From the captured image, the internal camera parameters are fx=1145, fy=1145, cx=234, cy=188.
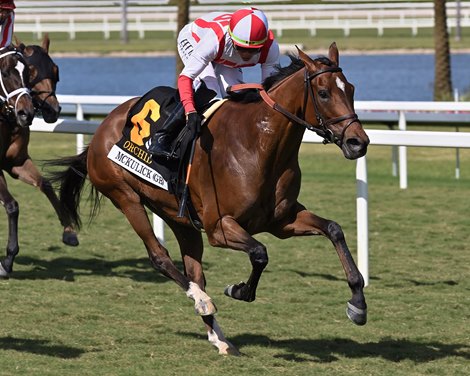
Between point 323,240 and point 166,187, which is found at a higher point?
point 166,187

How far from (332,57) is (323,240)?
4.45 metres

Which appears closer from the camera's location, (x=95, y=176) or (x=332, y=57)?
(x=332, y=57)

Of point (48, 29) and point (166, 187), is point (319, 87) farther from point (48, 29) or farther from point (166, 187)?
Result: point (48, 29)

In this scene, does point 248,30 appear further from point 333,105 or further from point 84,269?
point 84,269

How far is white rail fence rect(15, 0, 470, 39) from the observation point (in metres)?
42.8

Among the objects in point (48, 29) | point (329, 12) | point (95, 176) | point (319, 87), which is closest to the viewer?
point (319, 87)

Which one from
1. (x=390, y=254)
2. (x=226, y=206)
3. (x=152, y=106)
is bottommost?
(x=390, y=254)

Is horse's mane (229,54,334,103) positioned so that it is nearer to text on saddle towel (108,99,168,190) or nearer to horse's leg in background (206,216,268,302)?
text on saddle towel (108,99,168,190)

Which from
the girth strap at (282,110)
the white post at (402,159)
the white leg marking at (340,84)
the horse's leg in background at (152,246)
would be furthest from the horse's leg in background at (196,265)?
the white post at (402,159)

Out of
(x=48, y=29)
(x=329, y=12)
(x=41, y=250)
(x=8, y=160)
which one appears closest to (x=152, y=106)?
(x=8, y=160)

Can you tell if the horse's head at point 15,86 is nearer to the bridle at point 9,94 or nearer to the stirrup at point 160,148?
the bridle at point 9,94

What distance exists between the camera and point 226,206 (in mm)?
5961

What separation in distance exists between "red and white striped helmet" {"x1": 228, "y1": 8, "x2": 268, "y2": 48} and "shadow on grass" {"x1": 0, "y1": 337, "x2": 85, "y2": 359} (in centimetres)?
186

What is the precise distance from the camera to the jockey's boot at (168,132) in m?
6.34
